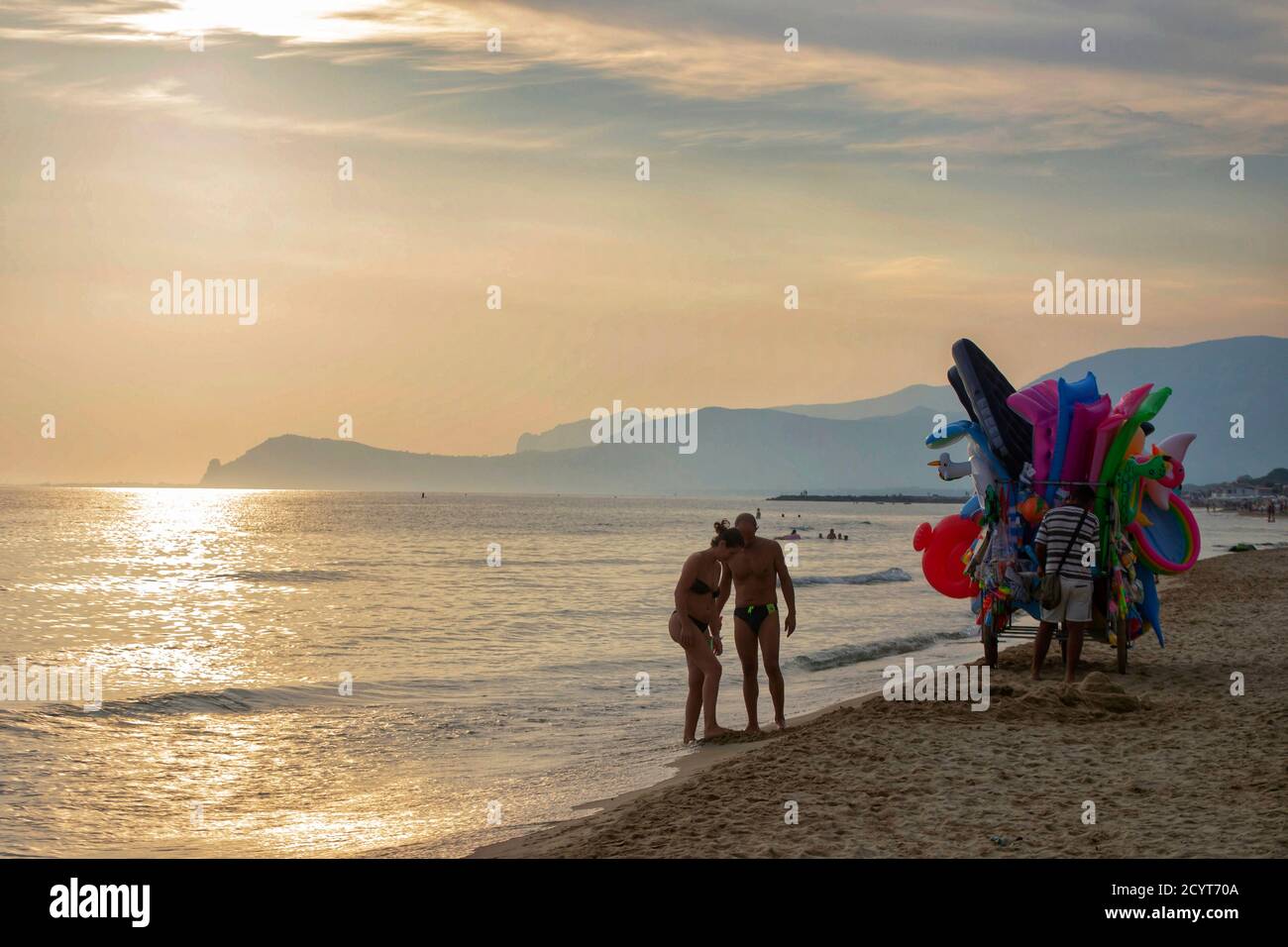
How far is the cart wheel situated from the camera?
36.2 ft

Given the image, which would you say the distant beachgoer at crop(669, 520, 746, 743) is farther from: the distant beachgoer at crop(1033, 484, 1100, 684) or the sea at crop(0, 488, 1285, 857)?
the distant beachgoer at crop(1033, 484, 1100, 684)

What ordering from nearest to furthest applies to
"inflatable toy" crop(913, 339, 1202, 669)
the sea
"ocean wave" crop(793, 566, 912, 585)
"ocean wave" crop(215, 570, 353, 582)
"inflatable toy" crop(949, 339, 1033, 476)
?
the sea → "inflatable toy" crop(913, 339, 1202, 669) → "inflatable toy" crop(949, 339, 1033, 476) → "ocean wave" crop(793, 566, 912, 585) → "ocean wave" crop(215, 570, 353, 582)

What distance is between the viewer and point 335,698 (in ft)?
47.9

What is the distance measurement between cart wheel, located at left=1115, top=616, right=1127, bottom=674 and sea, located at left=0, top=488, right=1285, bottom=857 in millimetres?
3212

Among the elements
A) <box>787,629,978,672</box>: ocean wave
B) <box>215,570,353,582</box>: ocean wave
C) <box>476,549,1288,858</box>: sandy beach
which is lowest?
<box>215,570,353,582</box>: ocean wave

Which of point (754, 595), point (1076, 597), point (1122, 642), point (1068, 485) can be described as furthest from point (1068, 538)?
point (754, 595)

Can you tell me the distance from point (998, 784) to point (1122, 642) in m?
4.89

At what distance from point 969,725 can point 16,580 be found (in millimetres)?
37249

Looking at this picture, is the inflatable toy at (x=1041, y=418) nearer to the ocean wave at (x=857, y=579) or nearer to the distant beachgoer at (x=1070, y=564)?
the distant beachgoer at (x=1070, y=564)

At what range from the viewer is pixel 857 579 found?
3634cm

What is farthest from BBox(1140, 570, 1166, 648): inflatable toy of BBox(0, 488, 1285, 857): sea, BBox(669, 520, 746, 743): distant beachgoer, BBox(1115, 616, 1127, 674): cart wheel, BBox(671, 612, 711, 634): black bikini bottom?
BBox(671, 612, 711, 634): black bikini bottom
